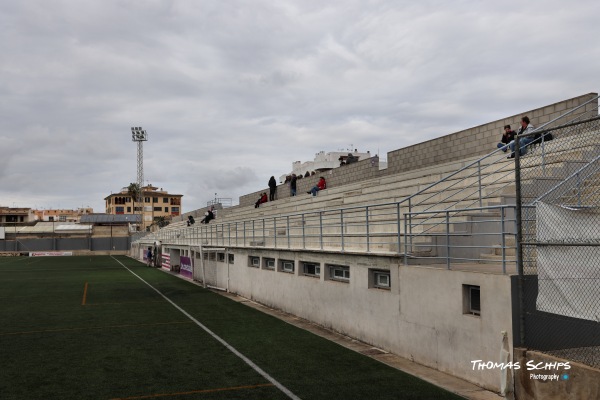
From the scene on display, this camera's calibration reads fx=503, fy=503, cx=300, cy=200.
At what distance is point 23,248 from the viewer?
7669 centimetres

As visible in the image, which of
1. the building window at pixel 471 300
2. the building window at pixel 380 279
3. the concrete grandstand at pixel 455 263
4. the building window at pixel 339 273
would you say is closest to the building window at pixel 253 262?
the concrete grandstand at pixel 455 263

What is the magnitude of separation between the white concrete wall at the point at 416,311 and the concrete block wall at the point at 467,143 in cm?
668

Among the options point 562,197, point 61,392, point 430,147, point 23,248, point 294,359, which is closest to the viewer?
point 61,392

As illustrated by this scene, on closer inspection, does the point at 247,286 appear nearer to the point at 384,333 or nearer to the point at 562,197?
the point at 384,333

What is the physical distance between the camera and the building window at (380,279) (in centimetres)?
1215

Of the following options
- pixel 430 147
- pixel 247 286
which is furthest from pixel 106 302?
pixel 430 147

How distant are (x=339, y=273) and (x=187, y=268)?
66.4 ft

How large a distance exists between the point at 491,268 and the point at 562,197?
191 centimetres

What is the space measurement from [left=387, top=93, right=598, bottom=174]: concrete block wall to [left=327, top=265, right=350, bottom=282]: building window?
6.40 m

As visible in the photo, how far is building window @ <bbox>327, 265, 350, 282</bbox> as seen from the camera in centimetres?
1424

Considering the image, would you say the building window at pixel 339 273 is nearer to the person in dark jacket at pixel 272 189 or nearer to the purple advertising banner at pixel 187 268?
the purple advertising banner at pixel 187 268

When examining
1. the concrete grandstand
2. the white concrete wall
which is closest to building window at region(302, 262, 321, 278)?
the concrete grandstand

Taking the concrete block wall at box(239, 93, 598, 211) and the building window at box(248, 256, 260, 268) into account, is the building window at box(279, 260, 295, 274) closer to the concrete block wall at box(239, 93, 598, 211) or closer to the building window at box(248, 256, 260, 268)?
the building window at box(248, 256, 260, 268)

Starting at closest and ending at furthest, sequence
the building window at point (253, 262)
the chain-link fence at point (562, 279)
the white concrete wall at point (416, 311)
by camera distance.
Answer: the chain-link fence at point (562, 279) → the white concrete wall at point (416, 311) → the building window at point (253, 262)
